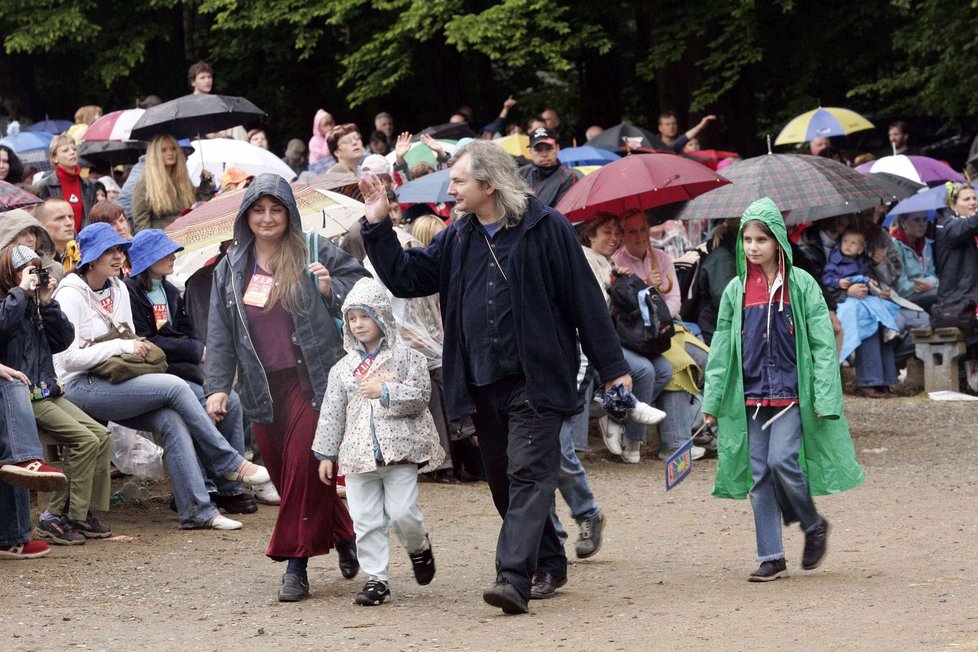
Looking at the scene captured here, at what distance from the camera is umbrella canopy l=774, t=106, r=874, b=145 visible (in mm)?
19881

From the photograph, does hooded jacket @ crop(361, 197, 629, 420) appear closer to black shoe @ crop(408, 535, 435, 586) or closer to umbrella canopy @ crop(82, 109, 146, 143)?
black shoe @ crop(408, 535, 435, 586)

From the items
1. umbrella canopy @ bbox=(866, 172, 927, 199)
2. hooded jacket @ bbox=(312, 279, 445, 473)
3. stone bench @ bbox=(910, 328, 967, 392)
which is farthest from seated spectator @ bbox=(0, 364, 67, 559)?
stone bench @ bbox=(910, 328, 967, 392)

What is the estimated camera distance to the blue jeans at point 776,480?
7234mm

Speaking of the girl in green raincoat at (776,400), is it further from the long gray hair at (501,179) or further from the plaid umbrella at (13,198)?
the plaid umbrella at (13,198)

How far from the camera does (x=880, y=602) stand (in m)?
6.56

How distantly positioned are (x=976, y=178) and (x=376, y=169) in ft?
21.9

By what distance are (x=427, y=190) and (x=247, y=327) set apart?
227 inches

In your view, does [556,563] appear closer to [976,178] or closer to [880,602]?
[880,602]

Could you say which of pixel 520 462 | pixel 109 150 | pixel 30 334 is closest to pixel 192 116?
pixel 109 150

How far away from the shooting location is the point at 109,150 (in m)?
15.3

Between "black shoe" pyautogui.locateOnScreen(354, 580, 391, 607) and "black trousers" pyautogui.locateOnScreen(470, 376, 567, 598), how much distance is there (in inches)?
22.8

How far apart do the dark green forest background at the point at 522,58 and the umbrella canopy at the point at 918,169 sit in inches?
150

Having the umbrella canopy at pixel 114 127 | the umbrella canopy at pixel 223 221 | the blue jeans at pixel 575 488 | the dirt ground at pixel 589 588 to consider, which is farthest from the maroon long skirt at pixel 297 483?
the umbrella canopy at pixel 114 127

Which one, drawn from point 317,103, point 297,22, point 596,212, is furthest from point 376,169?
point 317,103
